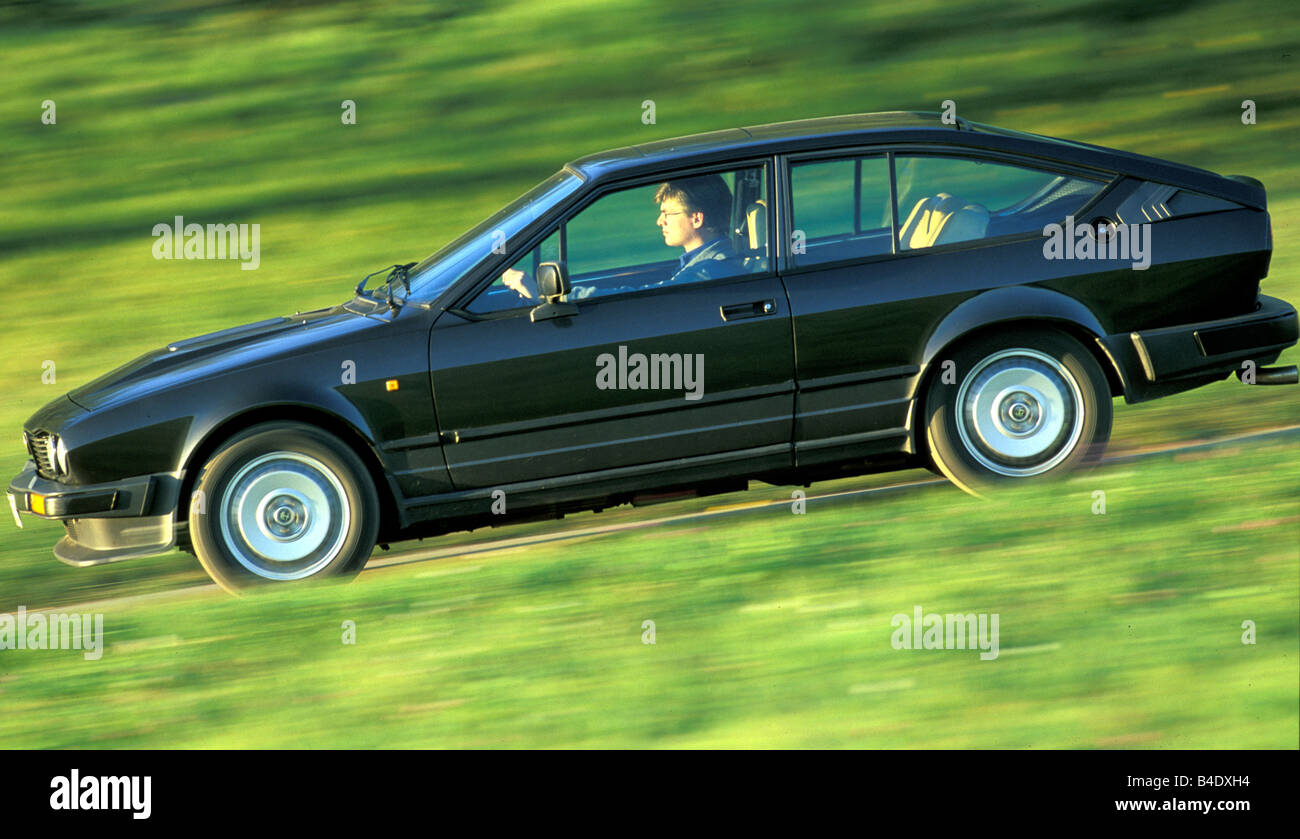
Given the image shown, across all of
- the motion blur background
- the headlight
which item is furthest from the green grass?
the headlight

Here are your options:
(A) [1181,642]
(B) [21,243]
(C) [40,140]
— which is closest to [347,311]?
(A) [1181,642]

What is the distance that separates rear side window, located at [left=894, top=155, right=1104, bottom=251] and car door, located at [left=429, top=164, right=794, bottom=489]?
2.12 feet

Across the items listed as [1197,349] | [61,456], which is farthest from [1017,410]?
[61,456]

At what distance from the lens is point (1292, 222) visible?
39.4 feet

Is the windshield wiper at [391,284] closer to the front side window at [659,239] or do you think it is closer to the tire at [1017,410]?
the front side window at [659,239]

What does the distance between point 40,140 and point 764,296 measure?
11480mm

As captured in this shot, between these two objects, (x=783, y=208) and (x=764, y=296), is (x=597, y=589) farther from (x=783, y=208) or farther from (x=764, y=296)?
(x=783, y=208)

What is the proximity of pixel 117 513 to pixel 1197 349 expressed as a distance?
4610 mm

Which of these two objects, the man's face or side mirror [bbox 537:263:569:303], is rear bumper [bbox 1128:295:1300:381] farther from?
side mirror [bbox 537:263:569:303]

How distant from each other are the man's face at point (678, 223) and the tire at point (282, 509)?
1.62m

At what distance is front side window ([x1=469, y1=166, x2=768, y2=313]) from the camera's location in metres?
6.30

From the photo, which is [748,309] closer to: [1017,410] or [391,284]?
[1017,410]

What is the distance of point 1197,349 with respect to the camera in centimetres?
651

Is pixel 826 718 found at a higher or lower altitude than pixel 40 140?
lower
